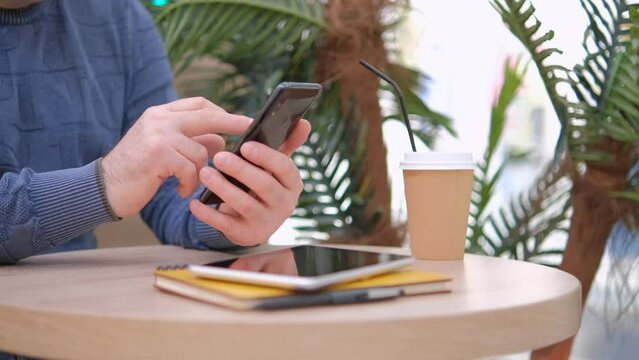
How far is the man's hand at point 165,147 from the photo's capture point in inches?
37.7

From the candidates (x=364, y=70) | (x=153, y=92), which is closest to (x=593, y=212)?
(x=364, y=70)

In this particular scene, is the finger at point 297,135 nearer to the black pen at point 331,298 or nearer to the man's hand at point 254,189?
the man's hand at point 254,189

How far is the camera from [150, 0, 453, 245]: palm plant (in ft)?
6.71

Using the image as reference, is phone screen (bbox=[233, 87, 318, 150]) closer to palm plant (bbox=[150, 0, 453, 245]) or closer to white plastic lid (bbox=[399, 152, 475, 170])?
white plastic lid (bbox=[399, 152, 475, 170])

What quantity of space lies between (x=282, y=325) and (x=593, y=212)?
48.8 inches

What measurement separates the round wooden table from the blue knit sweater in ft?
1.56

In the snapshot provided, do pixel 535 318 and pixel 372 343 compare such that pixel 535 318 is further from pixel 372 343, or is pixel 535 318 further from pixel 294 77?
pixel 294 77

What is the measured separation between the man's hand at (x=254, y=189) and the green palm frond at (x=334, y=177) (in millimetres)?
1002

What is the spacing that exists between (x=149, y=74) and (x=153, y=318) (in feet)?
3.10

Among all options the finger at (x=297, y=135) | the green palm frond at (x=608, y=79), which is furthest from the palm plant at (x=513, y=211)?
the finger at (x=297, y=135)

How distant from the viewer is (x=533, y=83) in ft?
8.05

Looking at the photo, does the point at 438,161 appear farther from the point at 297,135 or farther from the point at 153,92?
the point at 153,92

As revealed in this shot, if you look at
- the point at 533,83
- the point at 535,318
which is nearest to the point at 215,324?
the point at 535,318

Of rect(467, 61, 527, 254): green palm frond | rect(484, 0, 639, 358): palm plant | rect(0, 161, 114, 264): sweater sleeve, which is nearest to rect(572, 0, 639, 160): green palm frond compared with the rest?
rect(484, 0, 639, 358): palm plant
